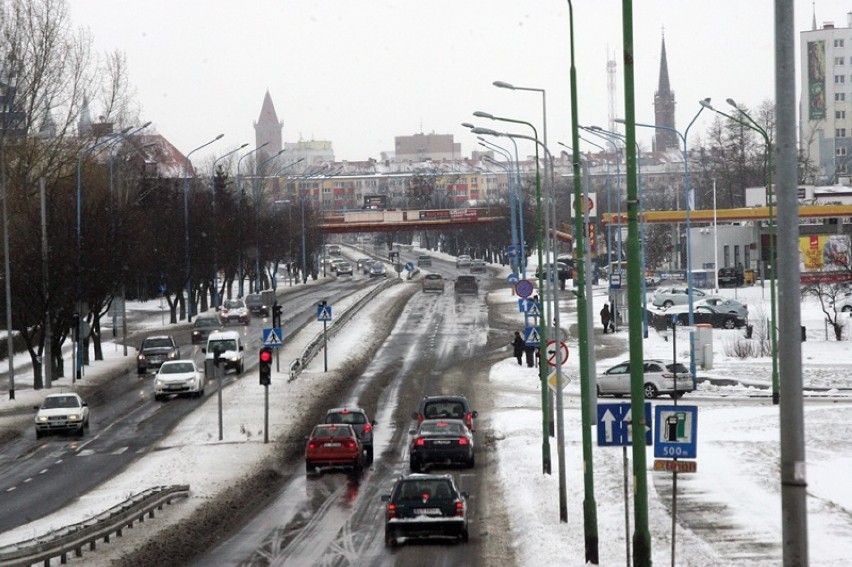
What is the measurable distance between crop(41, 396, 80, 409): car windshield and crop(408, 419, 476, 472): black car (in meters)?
12.8

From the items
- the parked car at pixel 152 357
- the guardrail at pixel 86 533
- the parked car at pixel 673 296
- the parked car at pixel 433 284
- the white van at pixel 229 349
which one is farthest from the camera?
the parked car at pixel 433 284

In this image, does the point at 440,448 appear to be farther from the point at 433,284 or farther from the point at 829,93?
the point at 829,93

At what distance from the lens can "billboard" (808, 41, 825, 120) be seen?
6811 inches

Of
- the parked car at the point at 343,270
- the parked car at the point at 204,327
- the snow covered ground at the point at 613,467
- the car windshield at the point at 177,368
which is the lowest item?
the snow covered ground at the point at 613,467

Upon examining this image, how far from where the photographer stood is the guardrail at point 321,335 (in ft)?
175

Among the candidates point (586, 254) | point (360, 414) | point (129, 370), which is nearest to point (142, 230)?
point (129, 370)

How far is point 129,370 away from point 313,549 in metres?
36.8

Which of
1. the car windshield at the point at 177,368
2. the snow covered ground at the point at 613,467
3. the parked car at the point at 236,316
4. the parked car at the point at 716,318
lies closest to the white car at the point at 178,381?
the car windshield at the point at 177,368

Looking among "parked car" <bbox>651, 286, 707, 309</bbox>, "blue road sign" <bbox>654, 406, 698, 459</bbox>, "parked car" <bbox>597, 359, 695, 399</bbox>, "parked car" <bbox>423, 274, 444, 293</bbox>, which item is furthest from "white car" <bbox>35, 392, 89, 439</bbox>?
"parked car" <bbox>423, 274, 444, 293</bbox>

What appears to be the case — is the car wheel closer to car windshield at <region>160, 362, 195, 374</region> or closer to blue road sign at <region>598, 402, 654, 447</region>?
car windshield at <region>160, 362, 195, 374</region>

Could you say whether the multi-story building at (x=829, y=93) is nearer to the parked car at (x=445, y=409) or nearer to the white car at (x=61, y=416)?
the parked car at (x=445, y=409)

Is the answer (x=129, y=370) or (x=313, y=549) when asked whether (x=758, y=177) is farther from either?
(x=313, y=549)

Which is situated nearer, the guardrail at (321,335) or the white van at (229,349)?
the guardrail at (321,335)

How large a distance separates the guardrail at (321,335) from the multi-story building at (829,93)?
3787 inches
